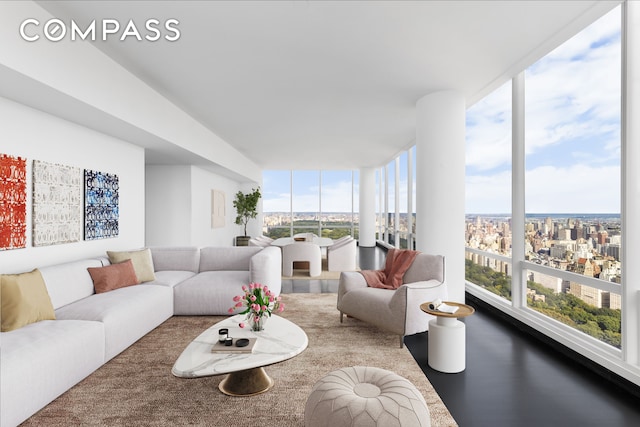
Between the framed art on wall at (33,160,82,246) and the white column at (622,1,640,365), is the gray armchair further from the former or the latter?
the framed art on wall at (33,160,82,246)

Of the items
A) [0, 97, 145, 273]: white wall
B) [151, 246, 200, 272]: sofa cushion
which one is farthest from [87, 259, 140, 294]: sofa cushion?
[151, 246, 200, 272]: sofa cushion

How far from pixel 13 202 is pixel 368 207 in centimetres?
1049

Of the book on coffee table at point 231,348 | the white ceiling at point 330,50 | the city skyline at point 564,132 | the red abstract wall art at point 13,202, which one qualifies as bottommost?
the book on coffee table at point 231,348

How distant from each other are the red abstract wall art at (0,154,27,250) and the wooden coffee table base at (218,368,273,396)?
252cm

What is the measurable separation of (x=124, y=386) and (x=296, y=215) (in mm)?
11151

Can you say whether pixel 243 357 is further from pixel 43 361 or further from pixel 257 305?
pixel 43 361

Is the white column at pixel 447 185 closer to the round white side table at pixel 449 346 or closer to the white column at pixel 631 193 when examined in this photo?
the round white side table at pixel 449 346

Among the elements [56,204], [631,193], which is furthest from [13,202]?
[631,193]

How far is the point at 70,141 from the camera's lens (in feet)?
13.7

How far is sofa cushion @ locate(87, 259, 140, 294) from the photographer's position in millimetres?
3879

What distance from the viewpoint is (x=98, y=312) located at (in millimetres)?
3164

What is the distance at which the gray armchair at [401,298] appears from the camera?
347 centimetres

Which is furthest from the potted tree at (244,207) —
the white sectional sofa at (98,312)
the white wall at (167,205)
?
the white sectional sofa at (98,312)

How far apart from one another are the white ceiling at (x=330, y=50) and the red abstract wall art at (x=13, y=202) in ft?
4.81
